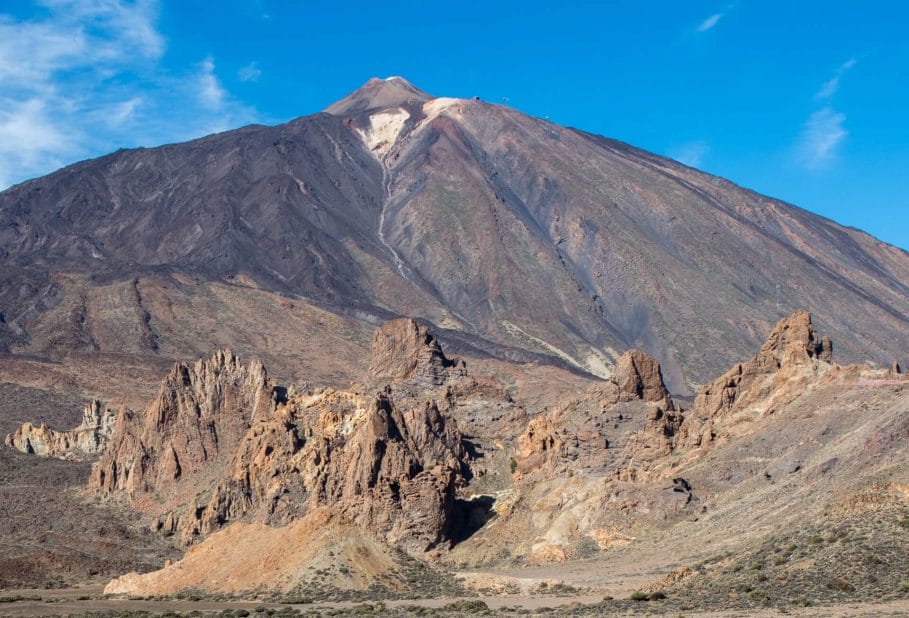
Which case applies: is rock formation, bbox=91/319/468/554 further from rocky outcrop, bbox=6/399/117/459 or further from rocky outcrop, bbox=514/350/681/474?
rocky outcrop, bbox=6/399/117/459

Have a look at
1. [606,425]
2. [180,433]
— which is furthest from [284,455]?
[606,425]

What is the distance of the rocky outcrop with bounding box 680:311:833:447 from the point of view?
3108 inches

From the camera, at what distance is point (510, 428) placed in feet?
331

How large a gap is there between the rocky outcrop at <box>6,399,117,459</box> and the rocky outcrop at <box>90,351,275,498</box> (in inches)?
517

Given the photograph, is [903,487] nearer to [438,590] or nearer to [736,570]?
[736,570]

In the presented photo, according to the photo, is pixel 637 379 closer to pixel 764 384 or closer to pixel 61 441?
pixel 764 384

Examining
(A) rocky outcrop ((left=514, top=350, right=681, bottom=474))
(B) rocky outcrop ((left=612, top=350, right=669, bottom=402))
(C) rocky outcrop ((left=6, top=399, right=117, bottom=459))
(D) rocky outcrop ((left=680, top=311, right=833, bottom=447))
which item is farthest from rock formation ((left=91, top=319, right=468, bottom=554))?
(D) rocky outcrop ((left=680, top=311, right=833, bottom=447))

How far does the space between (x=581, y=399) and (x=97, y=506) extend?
117 ft

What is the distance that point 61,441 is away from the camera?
399 ft

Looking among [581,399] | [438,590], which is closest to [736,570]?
[438,590]

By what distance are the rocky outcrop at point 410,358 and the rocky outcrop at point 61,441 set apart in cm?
2477

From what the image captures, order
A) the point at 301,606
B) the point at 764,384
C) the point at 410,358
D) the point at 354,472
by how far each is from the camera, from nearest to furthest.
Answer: the point at 301,606 < the point at 354,472 < the point at 764,384 < the point at 410,358

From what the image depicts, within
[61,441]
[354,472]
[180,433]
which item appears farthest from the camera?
[61,441]

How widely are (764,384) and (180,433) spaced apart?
44882mm
